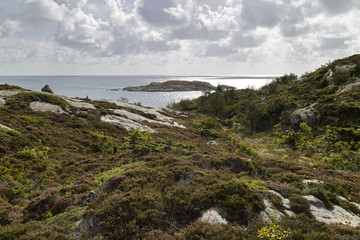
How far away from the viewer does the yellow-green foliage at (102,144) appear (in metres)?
18.2

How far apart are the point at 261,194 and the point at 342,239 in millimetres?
2880

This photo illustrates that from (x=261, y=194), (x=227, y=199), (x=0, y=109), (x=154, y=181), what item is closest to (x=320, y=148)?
(x=261, y=194)

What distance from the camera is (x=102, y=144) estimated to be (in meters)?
19.3

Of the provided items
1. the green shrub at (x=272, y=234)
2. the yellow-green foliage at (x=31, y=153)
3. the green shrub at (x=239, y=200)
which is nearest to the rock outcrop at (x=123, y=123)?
the yellow-green foliage at (x=31, y=153)

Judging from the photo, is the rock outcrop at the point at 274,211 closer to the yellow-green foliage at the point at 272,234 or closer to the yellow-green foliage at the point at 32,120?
the yellow-green foliage at the point at 272,234

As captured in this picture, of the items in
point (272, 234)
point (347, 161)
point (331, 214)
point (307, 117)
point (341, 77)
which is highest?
point (341, 77)

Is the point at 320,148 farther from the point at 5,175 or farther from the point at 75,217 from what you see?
the point at 5,175

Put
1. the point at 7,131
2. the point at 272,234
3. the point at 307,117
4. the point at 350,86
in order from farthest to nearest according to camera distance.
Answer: the point at 350,86
the point at 307,117
the point at 7,131
the point at 272,234

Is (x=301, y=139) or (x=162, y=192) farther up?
(x=162, y=192)

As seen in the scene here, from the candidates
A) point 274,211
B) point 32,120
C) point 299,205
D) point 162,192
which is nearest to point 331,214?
point 299,205

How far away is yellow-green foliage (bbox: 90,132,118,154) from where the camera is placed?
18219 mm

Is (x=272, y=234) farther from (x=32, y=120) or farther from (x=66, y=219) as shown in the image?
(x=32, y=120)

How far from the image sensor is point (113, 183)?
944 cm

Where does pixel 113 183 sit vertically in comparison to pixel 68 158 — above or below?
above
